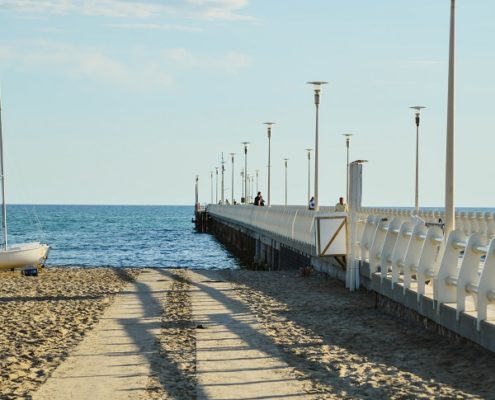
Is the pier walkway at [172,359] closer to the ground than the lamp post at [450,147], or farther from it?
closer to the ground

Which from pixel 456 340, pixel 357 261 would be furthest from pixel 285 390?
pixel 357 261

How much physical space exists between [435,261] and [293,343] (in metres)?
2.70

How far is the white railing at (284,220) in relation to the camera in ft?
96.0

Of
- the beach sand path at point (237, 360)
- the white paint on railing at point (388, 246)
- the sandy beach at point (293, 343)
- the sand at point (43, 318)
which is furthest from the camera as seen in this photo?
the white paint on railing at point (388, 246)

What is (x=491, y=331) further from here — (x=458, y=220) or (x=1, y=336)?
(x=458, y=220)

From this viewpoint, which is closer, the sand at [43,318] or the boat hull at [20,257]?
the sand at [43,318]

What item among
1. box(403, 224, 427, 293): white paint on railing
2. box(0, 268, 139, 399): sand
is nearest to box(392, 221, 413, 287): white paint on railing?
box(403, 224, 427, 293): white paint on railing

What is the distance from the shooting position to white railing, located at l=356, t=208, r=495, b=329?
10.3 meters

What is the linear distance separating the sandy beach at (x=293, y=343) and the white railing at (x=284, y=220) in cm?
415

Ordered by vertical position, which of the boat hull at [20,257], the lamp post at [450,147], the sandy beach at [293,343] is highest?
the lamp post at [450,147]

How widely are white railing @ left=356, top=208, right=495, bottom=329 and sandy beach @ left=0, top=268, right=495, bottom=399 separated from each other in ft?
1.98

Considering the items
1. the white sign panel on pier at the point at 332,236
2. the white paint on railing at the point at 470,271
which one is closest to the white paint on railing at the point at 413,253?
the white paint on railing at the point at 470,271

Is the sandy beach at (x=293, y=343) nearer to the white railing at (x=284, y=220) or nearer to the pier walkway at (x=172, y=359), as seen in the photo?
the pier walkway at (x=172, y=359)

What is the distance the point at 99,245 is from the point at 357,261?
56.1 meters
